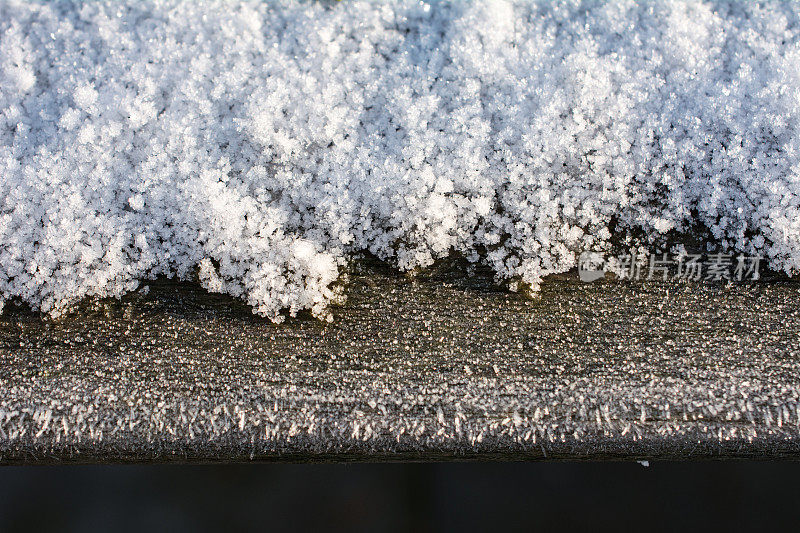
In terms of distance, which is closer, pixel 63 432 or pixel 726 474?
pixel 63 432

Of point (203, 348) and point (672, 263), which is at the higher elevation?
point (672, 263)

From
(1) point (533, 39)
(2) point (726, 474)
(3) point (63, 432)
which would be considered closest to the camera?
(3) point (63, 432)

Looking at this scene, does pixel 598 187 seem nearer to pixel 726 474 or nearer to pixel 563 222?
pixel 563 222

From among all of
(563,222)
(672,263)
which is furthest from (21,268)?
(672,263)

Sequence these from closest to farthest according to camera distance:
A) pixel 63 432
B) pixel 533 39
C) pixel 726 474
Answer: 1. pixel 63 432
2. pixel 533 39
3. pixel 726 474

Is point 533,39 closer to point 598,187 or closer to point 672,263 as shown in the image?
point 598,187

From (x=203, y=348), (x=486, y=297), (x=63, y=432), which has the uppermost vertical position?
(x=486, y=297)
